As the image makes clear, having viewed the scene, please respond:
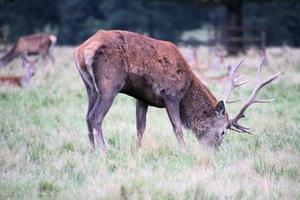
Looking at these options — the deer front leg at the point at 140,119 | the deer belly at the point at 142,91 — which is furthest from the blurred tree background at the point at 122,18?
the deer belly at the point at 142,91

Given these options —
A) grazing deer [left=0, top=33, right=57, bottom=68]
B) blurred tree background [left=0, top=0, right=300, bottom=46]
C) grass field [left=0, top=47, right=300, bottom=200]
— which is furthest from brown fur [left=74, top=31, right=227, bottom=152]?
blurred tree background [left=0, top=0, right=300, bottom=46]

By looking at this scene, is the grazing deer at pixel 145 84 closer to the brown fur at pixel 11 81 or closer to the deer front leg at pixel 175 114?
the deer front leg at pixel 175 114

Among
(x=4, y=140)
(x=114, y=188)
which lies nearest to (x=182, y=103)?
(x=4, y=140)

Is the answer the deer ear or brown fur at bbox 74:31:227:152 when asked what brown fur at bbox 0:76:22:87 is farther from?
the deer ear

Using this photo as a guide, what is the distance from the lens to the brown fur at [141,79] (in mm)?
6383

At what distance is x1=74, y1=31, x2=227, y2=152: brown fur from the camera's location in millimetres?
6383

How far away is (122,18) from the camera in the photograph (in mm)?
37062

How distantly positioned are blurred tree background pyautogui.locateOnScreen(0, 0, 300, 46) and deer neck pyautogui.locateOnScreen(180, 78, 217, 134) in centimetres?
2446

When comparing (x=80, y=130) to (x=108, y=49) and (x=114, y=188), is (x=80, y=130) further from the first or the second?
(x=114, y=188)

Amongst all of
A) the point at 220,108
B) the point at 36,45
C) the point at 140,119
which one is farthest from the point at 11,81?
the point at 36,45

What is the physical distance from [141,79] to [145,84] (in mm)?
80

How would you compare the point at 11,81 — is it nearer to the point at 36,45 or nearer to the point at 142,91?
the point at 142,91

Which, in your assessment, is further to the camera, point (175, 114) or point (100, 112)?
point (175, 114)

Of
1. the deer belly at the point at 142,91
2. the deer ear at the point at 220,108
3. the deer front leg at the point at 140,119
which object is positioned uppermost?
the deer belly at the point at 142,91
